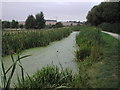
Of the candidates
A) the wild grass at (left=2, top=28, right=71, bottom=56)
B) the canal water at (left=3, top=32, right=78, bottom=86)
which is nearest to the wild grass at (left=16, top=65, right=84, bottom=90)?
the canal water at (left=3, top=32, right=78, bottom=86)

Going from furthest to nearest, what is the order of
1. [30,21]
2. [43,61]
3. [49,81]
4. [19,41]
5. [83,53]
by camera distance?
[30,21] < [19,41] < [83,53] < [43,61] < [49,81]

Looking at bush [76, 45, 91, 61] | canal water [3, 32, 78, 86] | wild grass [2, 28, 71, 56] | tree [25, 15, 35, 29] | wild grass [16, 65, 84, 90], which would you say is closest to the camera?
wild grass [16, 65, 84, 90]

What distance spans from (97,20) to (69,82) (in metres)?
15.4

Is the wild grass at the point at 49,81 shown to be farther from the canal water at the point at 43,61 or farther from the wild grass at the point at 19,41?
the wild grass at the point at 19,41

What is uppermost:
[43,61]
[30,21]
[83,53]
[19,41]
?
[30,21]

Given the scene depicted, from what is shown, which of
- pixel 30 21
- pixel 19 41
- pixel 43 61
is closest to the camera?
pixel 43 61

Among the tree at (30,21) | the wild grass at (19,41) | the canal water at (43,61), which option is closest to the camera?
the canal water at (43,61)

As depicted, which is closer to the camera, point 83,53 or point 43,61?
point 43,61

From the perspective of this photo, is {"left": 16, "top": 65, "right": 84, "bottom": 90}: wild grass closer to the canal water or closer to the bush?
the canal water

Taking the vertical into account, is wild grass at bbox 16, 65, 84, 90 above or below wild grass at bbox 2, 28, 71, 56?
below

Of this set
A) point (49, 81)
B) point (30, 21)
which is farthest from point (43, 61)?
point (30, 21)

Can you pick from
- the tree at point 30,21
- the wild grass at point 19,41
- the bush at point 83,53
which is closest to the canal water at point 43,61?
the bush at point 83,53

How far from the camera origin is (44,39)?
28.5 ft

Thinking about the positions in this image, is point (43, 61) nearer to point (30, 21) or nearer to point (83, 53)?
point (83, 53)
